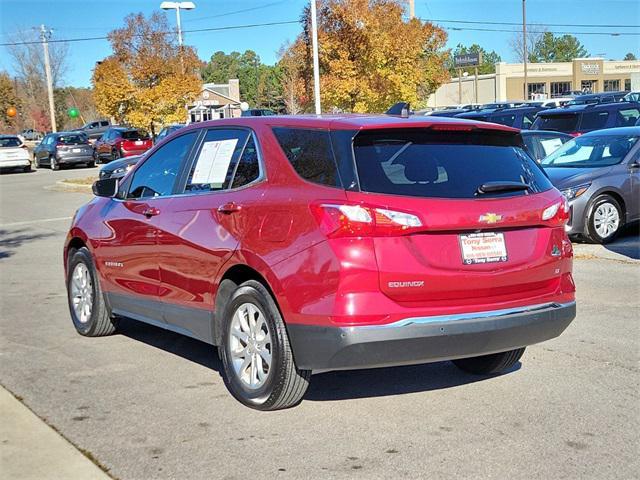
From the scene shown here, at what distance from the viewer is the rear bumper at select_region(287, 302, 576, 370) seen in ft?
14.2

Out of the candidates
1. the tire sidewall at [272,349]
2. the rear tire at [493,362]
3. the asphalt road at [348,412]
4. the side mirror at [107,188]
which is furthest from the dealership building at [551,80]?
the tire sidewall at [272,349]

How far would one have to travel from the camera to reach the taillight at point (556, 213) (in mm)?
4887

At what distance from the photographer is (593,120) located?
18031mm

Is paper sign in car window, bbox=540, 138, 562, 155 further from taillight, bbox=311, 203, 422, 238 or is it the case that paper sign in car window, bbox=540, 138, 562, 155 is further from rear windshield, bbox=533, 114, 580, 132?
taillight, bbox=311, 203, 422, 238

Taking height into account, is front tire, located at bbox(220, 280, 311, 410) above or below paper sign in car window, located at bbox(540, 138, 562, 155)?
below

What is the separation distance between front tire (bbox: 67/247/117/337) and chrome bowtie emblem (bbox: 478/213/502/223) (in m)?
3.67

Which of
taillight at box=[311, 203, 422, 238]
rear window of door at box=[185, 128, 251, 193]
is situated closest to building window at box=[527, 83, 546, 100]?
rear window of door at box=[185, 128, 251, 193]

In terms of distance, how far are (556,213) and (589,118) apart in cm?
1416

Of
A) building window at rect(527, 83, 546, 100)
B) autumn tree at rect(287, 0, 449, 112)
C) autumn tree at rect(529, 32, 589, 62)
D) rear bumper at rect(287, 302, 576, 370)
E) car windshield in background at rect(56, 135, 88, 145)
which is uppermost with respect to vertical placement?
autumn tree at rect(529, 32, 589, 62)

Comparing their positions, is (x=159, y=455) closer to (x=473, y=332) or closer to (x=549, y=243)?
(x=473, y=332)

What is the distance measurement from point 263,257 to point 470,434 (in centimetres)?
158

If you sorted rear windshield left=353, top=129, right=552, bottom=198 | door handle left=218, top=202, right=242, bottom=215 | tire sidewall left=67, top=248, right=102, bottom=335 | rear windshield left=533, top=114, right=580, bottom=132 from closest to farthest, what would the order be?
1. rear windshield left=353, top=129, right=552, bottom=198
2. door handle left=218, top=202, right=242, bottom=215
3. tire sidewall left=67, top=248, right=102, bottom=335
4. rear windshield left=533, top=114, right=580, bottom=132

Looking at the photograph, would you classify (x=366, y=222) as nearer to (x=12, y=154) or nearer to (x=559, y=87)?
(x=12, y=154)

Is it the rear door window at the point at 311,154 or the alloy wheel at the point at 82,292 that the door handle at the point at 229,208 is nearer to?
the rear door window at the point at 311,154
